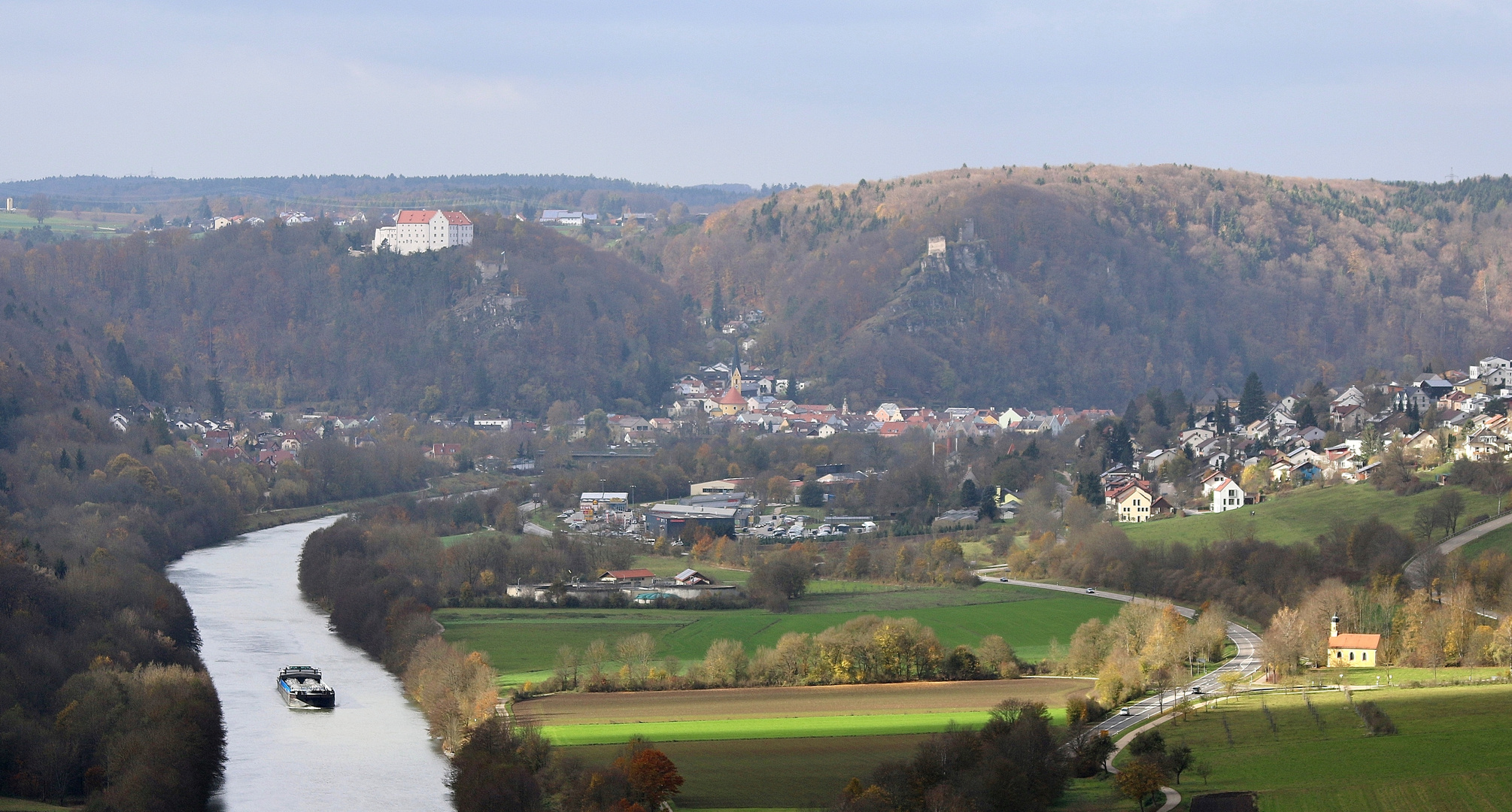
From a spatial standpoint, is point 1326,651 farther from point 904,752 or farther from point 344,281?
point 344,281

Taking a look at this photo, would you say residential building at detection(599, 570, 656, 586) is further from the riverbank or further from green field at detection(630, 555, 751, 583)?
the riverbank

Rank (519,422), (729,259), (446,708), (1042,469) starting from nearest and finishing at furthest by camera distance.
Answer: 1. (446,708)
2. (1042,469)
3. (519,422)
4. (729,259)

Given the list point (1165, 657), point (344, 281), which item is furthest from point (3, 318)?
point (1165, 657)

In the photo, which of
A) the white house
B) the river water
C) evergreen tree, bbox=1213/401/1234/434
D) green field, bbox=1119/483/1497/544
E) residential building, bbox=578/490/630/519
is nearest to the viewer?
the river water

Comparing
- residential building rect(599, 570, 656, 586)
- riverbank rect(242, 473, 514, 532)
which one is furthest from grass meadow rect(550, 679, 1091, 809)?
riverbank rect(242, 473, 514, 532)

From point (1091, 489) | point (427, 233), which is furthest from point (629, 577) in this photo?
point (427, 233)
